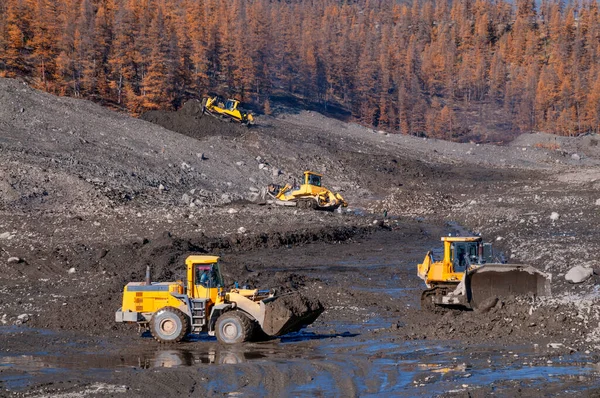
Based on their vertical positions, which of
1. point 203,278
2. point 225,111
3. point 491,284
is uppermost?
point 225,111

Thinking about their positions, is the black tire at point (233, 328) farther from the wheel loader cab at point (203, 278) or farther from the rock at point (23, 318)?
the rock at point (23, 318)

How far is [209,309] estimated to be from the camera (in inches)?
743

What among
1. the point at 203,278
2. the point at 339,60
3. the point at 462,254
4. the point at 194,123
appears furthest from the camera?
the point at 339,60

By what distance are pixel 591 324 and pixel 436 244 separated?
19196mm

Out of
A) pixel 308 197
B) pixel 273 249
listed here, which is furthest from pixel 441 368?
pixel 308 197

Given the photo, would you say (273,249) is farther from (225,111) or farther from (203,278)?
(225,111)

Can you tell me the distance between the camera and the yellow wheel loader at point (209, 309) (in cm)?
1852

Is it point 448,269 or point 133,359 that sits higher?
point 448,269

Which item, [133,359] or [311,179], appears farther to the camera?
[311,179]

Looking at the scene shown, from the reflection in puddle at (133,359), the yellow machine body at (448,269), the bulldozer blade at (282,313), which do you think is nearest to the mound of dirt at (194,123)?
the yellow machine body at (448,269)

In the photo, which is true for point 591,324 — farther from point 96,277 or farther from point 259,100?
point 259,100

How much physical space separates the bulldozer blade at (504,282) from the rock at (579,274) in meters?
3.77

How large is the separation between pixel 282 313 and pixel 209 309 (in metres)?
1.52

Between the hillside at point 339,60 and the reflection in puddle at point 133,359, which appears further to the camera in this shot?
the hillside at point 339,60
